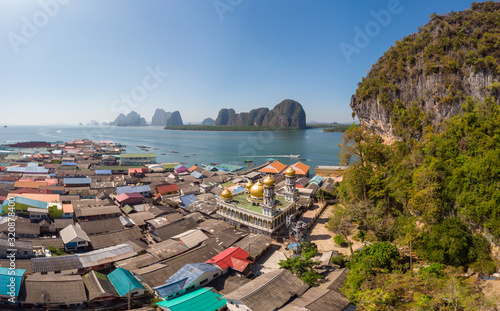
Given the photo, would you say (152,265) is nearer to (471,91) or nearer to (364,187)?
(364,187)

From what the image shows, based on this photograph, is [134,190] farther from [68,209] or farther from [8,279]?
[8,279]

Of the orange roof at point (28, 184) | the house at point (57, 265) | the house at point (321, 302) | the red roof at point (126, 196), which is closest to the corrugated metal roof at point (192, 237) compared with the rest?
the house at point (57, 265)

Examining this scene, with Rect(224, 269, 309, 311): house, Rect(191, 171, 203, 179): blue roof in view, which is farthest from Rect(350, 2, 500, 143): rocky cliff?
Rect(191, 171, 203, 179): blue roof

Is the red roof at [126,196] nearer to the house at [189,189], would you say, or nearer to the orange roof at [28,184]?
the house at [189,189]

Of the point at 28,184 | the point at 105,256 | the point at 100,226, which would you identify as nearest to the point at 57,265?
the point at 105,256

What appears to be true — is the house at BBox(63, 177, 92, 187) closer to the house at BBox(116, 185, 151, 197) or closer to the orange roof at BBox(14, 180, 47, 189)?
the orange roof at BBox(14, 180, 47, 189)
